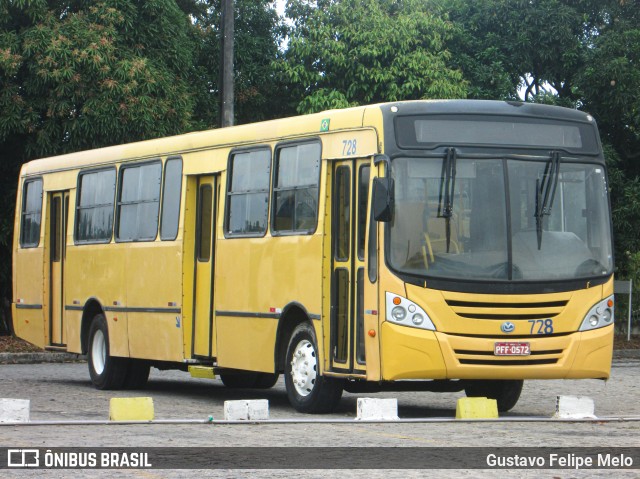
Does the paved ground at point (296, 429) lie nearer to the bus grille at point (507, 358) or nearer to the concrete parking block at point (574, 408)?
the concrete parking block at point (574, 408)

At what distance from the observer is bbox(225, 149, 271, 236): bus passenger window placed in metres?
16.9

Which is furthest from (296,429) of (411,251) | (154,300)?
(154,300)

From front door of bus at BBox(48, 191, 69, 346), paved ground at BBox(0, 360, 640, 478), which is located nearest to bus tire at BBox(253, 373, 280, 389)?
paved ground at BBox(0, 360, 640, 478)

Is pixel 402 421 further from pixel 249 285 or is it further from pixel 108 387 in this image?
pixel 108 387

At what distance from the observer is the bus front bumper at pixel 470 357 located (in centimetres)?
1438

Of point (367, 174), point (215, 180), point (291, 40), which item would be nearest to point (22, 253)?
point (215, 180)

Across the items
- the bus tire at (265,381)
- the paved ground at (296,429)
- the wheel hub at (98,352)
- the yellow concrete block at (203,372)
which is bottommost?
the paved ground at (296,429)

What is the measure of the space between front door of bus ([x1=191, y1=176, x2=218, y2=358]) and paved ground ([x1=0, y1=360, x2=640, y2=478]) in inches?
29.2

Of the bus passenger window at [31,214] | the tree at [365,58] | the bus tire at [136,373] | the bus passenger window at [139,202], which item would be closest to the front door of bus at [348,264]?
the bus passenger window at [139,202]

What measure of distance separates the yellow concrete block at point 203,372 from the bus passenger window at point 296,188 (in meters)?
2.22

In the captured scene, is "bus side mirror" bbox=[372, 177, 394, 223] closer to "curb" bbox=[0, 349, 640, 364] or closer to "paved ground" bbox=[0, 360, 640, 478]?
"paved ground" bbox=[0, 360, 640, 478]

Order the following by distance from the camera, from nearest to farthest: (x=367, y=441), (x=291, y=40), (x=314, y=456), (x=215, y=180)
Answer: (x=314, y=456) → (x=367, y=441) → (x=215, y=180) → (x=291, y=40)

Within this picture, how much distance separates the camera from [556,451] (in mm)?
11219

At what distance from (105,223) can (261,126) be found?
462 centimetres
